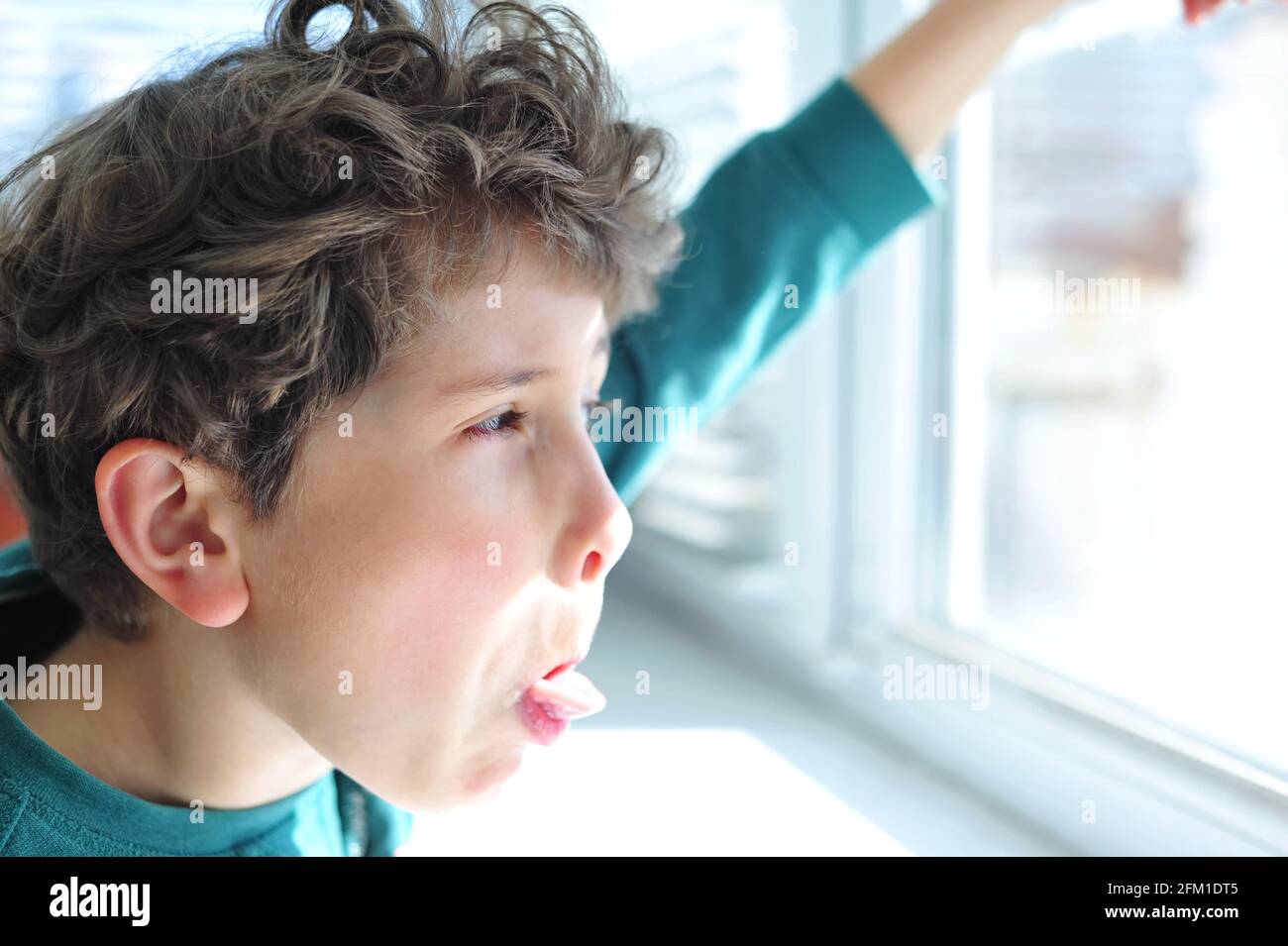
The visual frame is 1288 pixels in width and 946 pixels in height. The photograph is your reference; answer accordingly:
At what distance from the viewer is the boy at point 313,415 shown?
19.3 inches

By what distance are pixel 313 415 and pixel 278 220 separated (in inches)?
3.5

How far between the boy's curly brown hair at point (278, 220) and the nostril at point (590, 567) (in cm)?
14

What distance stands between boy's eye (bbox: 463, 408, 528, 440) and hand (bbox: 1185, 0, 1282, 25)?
461 millimetres

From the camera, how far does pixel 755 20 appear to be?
0.94 metres

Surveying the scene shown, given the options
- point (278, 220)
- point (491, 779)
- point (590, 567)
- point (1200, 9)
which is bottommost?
point (491, 779)

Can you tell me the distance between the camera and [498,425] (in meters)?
0.53

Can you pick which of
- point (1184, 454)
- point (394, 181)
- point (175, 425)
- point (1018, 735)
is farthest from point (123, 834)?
point (1184, 454)

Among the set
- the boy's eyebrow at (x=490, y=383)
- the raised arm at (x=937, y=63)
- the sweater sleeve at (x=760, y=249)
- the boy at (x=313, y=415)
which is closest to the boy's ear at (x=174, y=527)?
the boy at (x=313, y=415)

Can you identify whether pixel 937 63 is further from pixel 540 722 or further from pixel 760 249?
pixel 540 722

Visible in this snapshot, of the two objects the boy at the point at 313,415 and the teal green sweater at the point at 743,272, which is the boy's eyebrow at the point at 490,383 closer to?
the boy at the point at 313,415

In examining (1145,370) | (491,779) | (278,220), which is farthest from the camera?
(1145,370)

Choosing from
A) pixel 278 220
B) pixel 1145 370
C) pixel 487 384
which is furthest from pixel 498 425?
pixel 1145 370

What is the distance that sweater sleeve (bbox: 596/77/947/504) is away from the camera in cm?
70

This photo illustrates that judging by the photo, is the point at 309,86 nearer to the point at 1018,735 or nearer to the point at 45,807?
the point at 45,807
